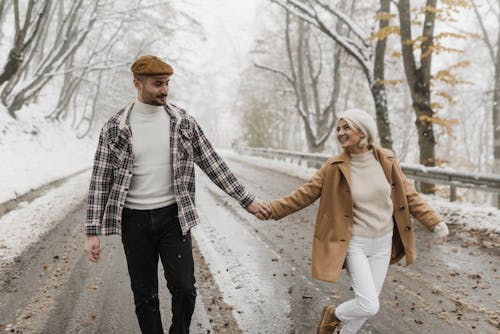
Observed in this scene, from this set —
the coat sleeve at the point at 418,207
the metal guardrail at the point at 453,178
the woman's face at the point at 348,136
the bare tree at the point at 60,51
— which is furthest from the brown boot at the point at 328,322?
the bare tree at the point at 60,51

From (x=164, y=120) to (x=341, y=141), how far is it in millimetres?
1411

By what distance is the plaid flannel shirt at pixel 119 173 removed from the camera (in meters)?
3.13

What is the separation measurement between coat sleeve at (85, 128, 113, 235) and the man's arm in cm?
69

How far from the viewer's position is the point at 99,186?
10.6ft

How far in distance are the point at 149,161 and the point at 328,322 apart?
2.02m

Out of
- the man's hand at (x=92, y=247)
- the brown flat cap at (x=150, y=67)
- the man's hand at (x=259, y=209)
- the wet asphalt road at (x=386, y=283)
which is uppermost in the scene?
the brown flat cap at (x=150, y=67)

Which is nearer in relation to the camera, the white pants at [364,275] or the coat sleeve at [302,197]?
the white pants at [364,275]

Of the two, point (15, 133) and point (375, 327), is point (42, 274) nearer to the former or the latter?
point (375, 327)

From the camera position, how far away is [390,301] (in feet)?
15.5

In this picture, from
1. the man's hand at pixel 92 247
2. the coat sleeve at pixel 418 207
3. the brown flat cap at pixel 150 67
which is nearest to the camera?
the brown flat cap at pixel 150 67

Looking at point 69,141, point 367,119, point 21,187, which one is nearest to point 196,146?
point 367,119

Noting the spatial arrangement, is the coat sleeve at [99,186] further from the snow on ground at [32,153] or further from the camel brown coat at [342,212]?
the snow on ground at [32,153]

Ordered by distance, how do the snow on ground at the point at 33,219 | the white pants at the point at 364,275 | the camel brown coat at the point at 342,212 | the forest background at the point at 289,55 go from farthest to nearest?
1. the forest background at the point at 289,55
2. the snow on ground at the point at 33,219
3. the camel brown coat at the point at 342,212
4. the white pants at the point at 364,275

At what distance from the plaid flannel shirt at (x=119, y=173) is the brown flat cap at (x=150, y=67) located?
32 centimetres
